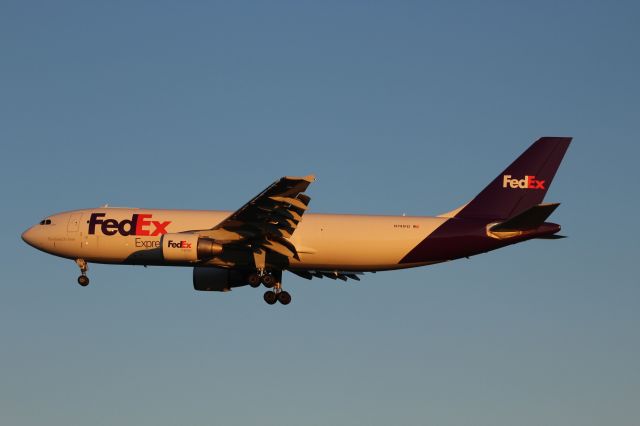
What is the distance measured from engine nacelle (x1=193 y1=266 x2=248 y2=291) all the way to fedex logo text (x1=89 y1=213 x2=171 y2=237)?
525cm

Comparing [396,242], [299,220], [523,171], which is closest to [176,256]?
[299,220]

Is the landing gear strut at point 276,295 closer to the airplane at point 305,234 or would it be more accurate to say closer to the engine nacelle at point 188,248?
the airplane at point 305,234

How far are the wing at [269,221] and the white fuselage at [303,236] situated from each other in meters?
1.26

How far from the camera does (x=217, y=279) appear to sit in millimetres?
64188

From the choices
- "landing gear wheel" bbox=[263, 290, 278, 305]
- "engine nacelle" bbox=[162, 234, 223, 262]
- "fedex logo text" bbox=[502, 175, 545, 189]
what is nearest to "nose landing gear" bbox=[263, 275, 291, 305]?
"landing gear wheel" bbox=[263, 290, 278, 305]

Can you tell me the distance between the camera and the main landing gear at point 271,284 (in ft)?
195

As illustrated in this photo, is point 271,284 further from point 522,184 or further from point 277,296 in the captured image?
point 522,184

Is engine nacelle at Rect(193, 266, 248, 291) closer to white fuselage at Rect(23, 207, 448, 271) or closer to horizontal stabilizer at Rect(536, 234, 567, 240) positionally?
white fuselage at Rect(23, 207, 448, 271)

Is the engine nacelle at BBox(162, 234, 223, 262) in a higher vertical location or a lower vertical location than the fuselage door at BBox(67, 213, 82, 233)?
lower

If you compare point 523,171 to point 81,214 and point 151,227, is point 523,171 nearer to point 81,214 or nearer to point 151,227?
point 151,227

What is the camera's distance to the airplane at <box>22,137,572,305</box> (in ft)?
188

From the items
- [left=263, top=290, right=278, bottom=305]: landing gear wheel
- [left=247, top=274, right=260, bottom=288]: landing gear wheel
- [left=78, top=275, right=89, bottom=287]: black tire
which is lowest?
[left=263, top=290, right=278, bottom=305]: landing gear wheel

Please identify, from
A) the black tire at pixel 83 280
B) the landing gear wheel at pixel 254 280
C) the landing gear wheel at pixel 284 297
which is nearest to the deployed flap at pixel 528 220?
the landing gear wheel at pixel 284 297

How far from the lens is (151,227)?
197 ft
